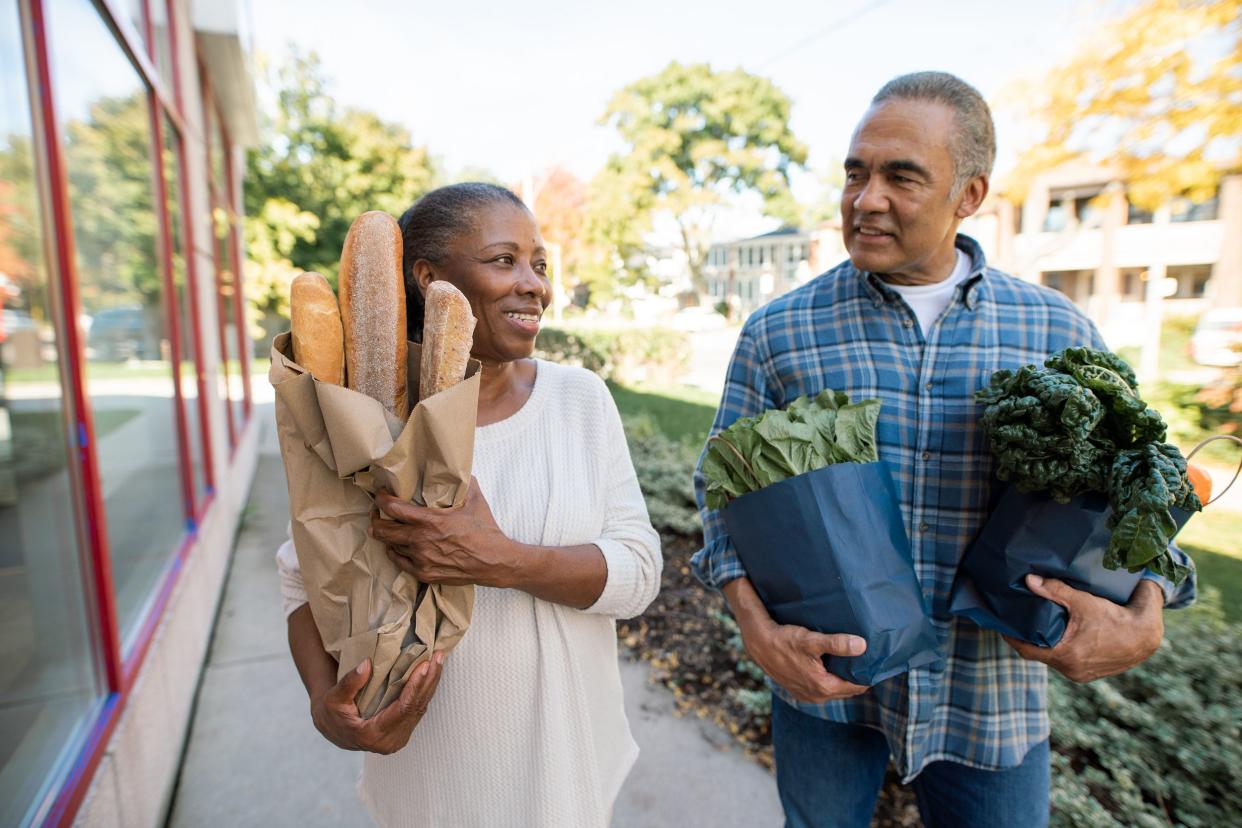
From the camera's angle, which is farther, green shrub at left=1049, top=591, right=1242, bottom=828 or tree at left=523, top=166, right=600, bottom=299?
tree at left=523, top=166, right=600, bottom=299

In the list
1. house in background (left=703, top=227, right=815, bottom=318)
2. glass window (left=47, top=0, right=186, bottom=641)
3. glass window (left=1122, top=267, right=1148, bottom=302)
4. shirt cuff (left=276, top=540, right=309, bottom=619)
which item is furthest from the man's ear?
house in background (left=703, top=227, right=815, bottom=318)

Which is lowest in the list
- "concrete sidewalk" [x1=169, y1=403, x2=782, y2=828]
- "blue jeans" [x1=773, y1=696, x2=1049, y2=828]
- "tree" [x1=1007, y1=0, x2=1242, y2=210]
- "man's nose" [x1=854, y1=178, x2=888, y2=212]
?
"concrete sidewalk" [x1=169, y1=403, x2=782, y2=828]

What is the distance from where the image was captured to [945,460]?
1521mm

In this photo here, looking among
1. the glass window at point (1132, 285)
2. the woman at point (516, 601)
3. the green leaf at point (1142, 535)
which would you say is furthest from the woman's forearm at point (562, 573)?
the glass window at point (1132, 285)

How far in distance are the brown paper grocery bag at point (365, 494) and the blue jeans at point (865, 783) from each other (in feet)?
3.43

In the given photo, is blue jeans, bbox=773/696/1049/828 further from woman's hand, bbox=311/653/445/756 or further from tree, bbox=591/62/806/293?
tree, bbox=591/62/806/293

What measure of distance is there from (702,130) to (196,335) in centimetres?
2656

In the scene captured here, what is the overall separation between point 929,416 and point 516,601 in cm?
98

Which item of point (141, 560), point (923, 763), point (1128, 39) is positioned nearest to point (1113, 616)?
point (923, 763)

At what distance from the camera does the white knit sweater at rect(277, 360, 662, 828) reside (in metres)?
1.30

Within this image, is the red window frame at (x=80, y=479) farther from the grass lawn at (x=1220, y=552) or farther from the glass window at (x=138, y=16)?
the grass lawn at (x=1220, y=552)

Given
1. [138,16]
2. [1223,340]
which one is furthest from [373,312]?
[138,16]

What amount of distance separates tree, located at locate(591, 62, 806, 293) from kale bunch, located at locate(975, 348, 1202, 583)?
89.0 feet

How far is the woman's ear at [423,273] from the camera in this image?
1.37 meters
